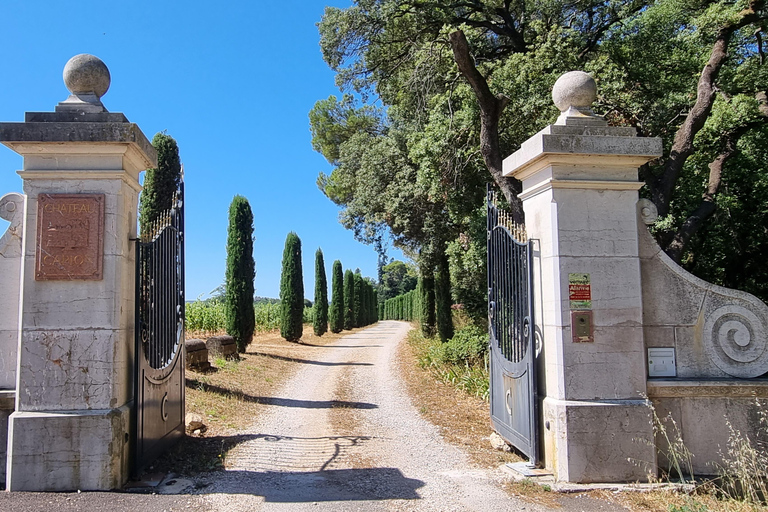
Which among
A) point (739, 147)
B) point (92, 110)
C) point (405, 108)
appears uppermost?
point (405, 108)

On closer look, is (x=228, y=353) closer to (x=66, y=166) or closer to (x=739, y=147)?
(x=66, y=166)

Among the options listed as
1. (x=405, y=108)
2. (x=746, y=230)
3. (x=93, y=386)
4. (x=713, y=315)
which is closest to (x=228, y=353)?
(x=405, y=108)

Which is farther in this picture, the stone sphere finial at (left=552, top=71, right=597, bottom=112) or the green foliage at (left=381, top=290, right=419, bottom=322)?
the green foliage at (left=381, top=290, right=419, bottom=322)

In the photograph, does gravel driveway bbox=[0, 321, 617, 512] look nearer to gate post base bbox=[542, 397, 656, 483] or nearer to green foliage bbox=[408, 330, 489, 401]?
gate post base bbox=[542, 397, 656, 483]

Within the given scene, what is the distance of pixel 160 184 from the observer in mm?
11992

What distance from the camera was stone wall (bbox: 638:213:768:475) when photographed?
17.5 feet

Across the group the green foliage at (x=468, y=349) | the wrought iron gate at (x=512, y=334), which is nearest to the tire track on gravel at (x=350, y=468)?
the wrought iron gate at (x=512, y=334)

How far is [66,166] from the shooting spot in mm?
5082

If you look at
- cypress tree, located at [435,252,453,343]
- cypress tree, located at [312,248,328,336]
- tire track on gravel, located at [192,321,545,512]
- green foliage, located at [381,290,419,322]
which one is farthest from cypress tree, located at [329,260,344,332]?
tire track on gravel, located at [192,321,545,512]

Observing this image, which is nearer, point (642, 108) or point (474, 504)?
point (474, 504)

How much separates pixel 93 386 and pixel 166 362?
1216 millimetres

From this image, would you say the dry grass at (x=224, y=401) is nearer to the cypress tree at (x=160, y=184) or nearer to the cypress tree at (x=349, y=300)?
the cypress tree at (x=160, y=184)

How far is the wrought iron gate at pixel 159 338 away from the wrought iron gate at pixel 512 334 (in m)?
3.62

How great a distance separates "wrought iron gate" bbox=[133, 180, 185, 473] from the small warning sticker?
4.06m
